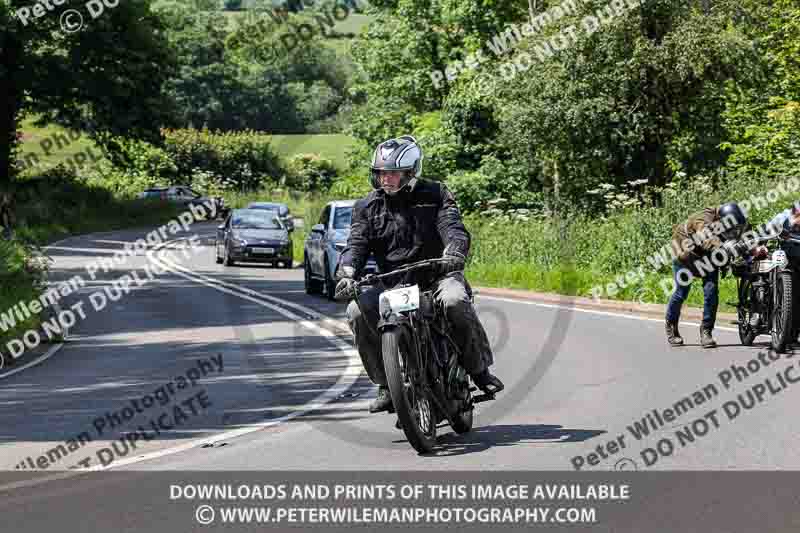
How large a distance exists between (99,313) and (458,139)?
2796cm

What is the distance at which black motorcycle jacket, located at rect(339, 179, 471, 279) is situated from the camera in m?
9.34

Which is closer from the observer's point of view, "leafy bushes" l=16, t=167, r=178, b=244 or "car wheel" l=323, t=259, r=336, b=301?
"car wheel" l=323, t=259, r=336, b=301

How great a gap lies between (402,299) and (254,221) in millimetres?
31155

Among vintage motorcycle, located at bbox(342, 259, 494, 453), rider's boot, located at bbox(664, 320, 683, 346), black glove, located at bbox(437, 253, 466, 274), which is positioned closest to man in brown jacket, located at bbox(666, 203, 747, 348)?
rider's boot, located at bbox(664, 320, 683, 346)

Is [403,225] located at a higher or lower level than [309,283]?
higher

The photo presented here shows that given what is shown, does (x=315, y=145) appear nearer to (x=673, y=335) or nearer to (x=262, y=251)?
(x=262, y=251)

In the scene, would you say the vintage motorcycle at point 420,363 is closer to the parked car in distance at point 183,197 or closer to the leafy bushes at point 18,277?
the leafy bushes at point 18,277

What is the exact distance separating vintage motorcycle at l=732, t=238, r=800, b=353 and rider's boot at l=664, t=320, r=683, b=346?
29.0 inches

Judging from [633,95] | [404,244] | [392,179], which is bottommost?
[404,244]

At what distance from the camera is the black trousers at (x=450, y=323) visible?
9.12m

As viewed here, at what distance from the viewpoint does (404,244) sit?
941 cm

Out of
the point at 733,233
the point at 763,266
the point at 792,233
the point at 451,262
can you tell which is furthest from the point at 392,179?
the point at 763,266

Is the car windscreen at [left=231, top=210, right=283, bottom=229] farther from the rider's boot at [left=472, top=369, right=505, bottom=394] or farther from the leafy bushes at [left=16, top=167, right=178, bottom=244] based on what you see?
the rider's boot at [left=472, top=369, right=505, bottom=394]

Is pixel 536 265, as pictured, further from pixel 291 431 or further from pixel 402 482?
pixel 402 482
